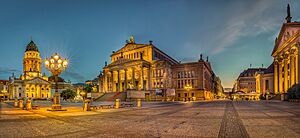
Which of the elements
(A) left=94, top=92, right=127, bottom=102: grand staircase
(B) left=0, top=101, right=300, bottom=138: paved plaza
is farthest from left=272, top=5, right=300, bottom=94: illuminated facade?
(A) left=94, top=92, right=127, bottom=102: grand staircase

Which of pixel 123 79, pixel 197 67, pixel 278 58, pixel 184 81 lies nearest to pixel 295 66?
pixel 278 58

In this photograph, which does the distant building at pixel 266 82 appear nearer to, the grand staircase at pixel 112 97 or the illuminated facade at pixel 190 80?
the illuminated facade at pixel 190 80

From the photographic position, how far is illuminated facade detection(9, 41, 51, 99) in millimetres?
130250

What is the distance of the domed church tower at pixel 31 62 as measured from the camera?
130m

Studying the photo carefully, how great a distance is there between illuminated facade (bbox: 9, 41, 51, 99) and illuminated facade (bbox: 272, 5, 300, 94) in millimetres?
136591

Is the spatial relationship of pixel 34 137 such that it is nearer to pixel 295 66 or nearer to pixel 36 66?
pixel 295 66

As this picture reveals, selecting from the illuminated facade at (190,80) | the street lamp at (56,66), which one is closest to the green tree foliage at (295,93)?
the illuminated facade at (190,80)

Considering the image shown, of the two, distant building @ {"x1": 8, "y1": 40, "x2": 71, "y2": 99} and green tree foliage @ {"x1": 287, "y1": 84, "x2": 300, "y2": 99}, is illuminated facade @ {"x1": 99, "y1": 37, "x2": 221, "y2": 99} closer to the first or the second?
green tree foliage @ {"x1": 287, "y1": 84, "x2": 300, "y2": 99}

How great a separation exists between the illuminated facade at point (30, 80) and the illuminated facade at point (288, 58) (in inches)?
5378

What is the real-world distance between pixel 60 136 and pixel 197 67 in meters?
69.0

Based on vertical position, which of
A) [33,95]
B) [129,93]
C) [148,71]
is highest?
[148,71]

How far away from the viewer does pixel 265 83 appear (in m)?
87.0

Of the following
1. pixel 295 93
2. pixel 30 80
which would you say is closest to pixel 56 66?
pixel 295 93

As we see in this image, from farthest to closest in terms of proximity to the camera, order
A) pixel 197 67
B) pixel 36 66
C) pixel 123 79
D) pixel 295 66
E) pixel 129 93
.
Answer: pixel 36 66
pixel 123 79
pixel 197 67
pixel 129 93
pixel 295 66
